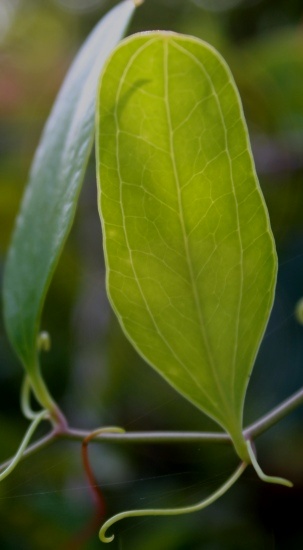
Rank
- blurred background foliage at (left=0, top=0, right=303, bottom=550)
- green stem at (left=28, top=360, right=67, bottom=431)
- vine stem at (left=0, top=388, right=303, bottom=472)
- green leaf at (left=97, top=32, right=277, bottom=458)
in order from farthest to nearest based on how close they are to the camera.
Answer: blurred background foliage at (left=0, top=0, right=303, bottom=550) < green stem at (left=28, top=360, right=67, bottom=431) < vine stem at (left=0, top=388, right=303, bottom=472) < green leaf at (left=97, top=32, right=277, bottom=458)

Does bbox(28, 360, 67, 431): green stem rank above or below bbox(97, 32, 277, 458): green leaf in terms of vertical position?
below

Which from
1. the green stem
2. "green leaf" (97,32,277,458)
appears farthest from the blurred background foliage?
"green leaf" (97,32,277,458)

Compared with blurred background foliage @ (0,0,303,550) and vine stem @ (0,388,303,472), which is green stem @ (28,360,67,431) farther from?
blurred background foliage @ (0,0,303,550)

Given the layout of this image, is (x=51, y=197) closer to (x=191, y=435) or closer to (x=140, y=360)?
(x=191, y=435)

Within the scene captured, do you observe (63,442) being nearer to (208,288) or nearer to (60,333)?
(60,333)

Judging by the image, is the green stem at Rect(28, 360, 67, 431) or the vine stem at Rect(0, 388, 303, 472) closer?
the vine stem at Rect(0, 388, 303, 472)

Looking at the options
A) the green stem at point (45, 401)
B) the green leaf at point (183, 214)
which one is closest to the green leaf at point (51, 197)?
the green stem at point (45, 401)

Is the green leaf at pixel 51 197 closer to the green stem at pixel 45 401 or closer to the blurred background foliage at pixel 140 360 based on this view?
the green stem at pixel 45 401

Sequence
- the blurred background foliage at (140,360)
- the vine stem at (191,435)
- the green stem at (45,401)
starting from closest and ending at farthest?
the vine stem at (191,435) → the green stem at (45,401) → the blurred background foliage at (140,360)
